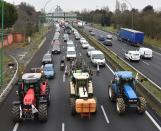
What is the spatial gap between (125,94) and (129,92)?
0.40 meters

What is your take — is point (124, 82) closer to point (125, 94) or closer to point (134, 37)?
point (125, 94)

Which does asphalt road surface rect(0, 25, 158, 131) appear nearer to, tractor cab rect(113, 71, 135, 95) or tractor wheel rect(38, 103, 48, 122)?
tractor wheel rect(38, 103, 48, 122)

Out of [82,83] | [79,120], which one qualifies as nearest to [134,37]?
[82,83]

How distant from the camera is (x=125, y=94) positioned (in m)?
26.9

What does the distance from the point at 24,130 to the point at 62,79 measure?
17.5 m

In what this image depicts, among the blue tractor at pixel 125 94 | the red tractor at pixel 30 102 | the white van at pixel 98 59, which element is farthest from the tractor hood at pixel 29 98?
the white van at pixel 98 59

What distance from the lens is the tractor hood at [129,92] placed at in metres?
26.3

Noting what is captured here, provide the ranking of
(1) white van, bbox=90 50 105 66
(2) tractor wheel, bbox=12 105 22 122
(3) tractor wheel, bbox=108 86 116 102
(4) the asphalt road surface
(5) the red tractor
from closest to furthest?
1. (4) the asphalt road surface
2. (5) the red tractor
3. (2) tractor wheel, bbox=12 105 22 122
4. (3) tractor wheel, bbox=108 86 116 102
5. (1) white van, bbox=90 50 105 66

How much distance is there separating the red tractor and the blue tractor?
5336 mm

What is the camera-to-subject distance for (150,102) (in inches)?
1160

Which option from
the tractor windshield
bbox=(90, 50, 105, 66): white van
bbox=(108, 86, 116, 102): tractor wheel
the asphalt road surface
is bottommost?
the asphalt road surface

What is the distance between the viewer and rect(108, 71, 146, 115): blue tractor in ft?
86.1

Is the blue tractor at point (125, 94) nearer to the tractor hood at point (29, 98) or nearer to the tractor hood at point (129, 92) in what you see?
the tractor hood at point (129, 92)

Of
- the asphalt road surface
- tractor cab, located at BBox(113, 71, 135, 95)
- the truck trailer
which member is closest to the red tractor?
the asphalt road surface
